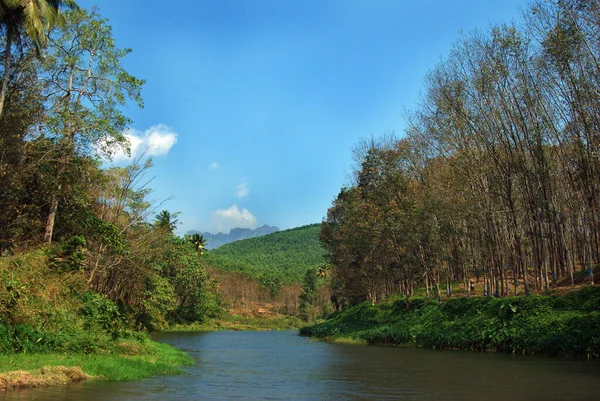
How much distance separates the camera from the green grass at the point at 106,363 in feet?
Result: 36.8

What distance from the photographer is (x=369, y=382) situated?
1411 cm

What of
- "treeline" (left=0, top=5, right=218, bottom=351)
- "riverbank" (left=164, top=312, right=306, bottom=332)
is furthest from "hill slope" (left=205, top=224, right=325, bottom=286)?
"treeline" (left=0, top=5, right=218, bottom=351)

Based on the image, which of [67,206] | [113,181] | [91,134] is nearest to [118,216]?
[113,181]

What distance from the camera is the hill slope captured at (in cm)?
12138

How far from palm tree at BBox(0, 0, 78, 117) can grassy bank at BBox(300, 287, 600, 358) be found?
23.6m

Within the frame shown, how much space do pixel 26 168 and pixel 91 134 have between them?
2.62 m

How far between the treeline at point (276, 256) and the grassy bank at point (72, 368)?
88345 millimetres

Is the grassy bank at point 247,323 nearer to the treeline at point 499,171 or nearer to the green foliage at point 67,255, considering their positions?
the treeline at point 499,171

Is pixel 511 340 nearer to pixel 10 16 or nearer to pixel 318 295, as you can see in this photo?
pixel 10 16

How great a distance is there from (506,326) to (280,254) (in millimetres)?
137850

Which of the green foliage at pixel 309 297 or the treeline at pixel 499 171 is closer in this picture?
the treeline at pixel 499 171

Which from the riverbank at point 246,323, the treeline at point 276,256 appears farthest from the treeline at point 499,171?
the treeline at point 276,256

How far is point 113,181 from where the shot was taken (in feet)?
92.5

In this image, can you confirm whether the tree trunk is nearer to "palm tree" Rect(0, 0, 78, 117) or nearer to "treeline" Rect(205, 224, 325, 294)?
"palm tree" Rect(0, 0, 78, 117)
